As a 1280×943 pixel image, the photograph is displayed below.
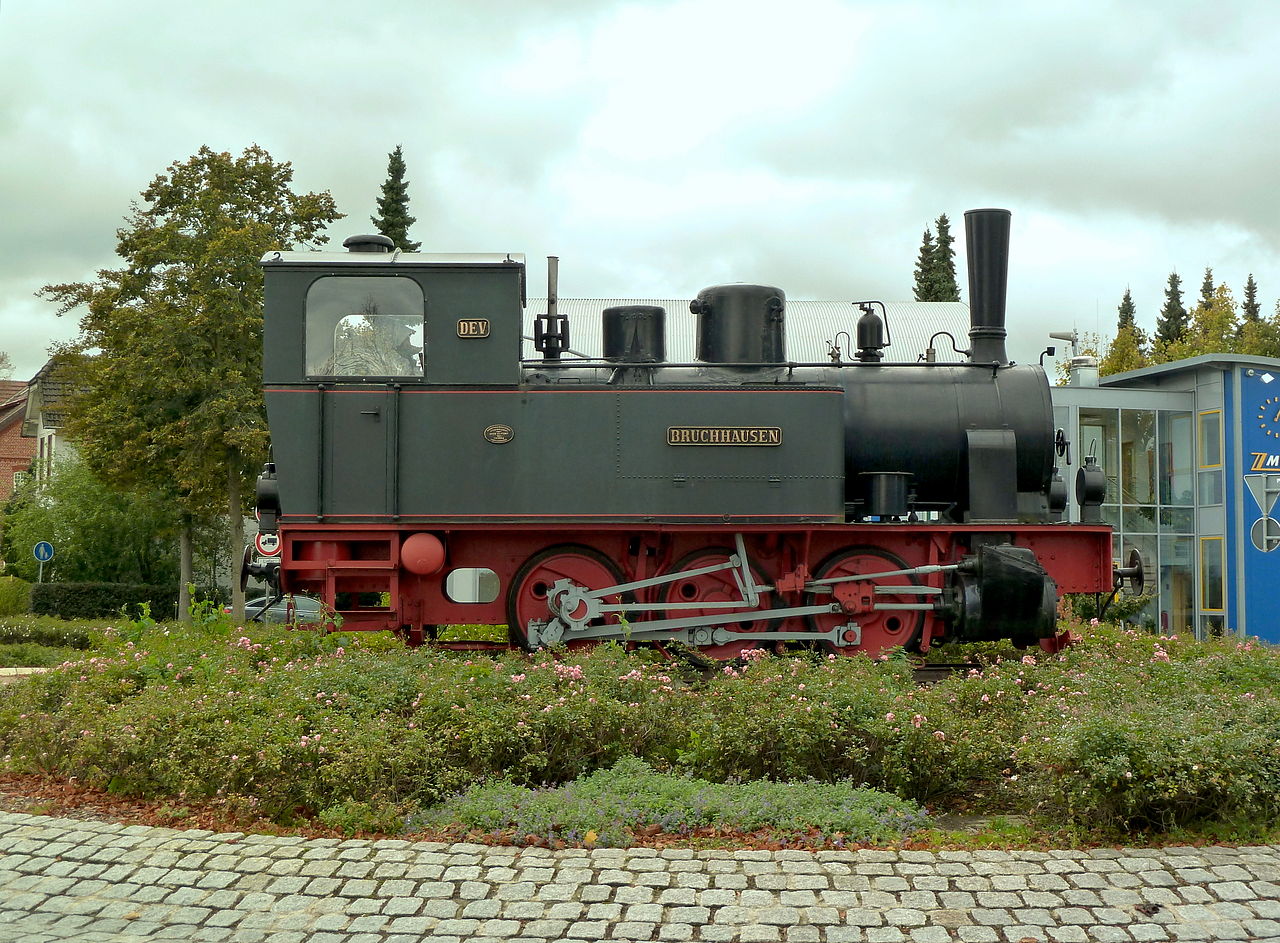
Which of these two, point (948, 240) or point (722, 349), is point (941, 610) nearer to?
point (722, 349)

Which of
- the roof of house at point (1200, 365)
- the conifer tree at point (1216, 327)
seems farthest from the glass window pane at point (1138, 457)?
the conifer tree at point (1216, 327)

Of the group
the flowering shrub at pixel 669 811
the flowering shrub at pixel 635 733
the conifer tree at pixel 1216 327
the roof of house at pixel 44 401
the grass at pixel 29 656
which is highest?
the conifer tree at pixel 1216 327

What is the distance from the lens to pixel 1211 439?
20594 mm

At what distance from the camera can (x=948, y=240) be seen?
→ 55.5 meters

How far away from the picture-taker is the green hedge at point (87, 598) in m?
26.8

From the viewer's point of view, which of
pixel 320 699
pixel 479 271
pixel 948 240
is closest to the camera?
pixel 320 699

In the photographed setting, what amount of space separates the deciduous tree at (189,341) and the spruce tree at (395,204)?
20.3m

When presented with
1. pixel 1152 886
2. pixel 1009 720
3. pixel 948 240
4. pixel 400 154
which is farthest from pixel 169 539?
pixel 948 240

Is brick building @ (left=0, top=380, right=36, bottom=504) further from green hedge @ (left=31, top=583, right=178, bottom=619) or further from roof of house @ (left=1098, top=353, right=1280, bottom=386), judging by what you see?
roof of house @ (left=1098, top=353, right=1280, bottom=386)

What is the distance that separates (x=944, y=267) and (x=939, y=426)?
4604 cm

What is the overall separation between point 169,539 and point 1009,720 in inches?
1035

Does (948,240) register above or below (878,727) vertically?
above

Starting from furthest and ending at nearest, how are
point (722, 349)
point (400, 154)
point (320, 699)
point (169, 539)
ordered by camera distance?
point (400, 154)
point (169, 539)
point (722, 349)
point (320, 699)

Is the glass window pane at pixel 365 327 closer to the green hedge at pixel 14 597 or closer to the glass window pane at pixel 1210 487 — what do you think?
the glass window pane at pixel 1210 487
